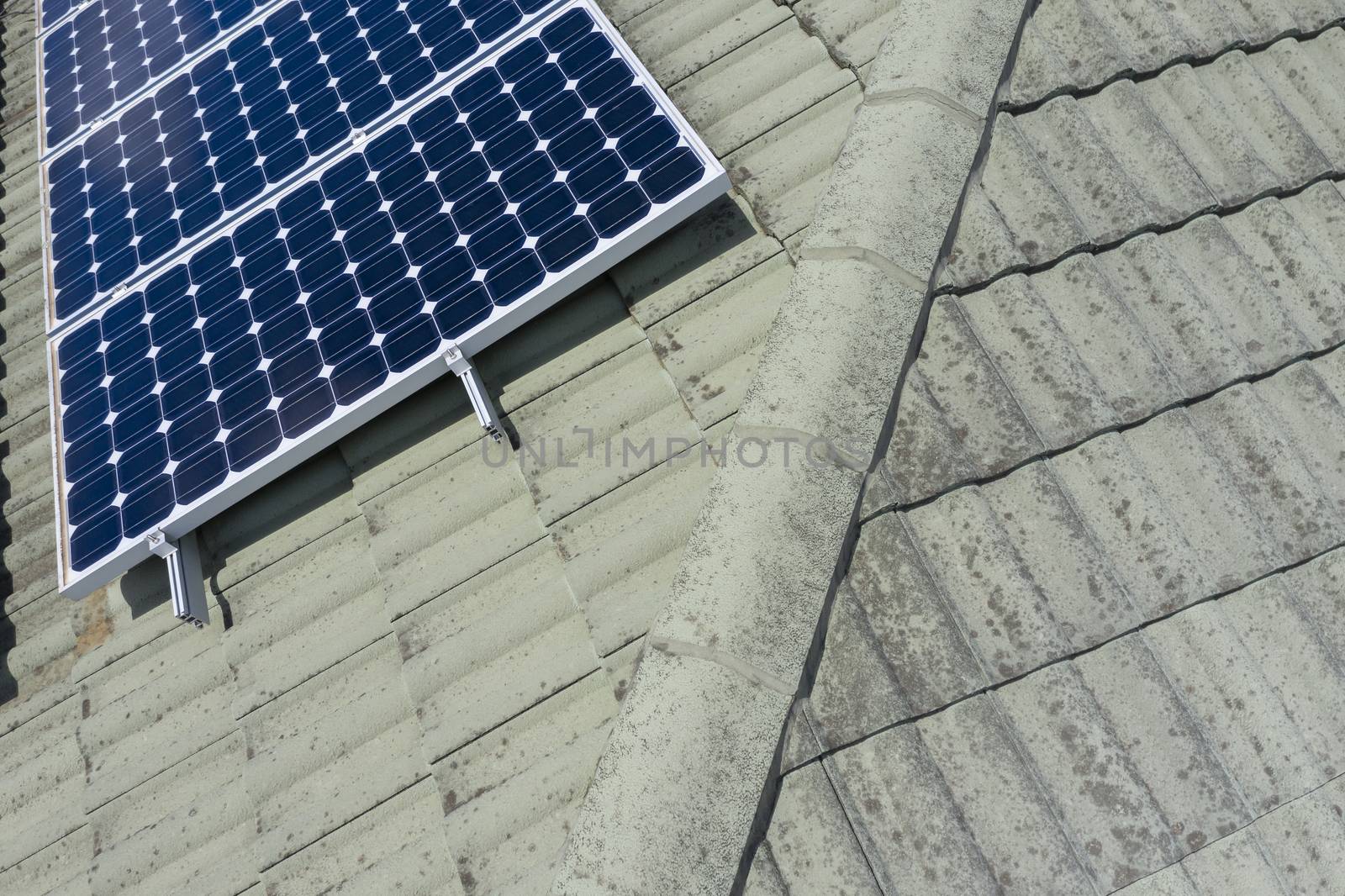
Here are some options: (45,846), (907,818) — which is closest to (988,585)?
(907,818)

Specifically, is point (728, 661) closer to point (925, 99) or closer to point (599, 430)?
point (599, 430)

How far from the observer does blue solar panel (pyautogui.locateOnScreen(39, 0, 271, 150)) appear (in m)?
7.99

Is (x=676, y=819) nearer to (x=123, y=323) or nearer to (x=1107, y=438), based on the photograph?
(x=1107, y=438)

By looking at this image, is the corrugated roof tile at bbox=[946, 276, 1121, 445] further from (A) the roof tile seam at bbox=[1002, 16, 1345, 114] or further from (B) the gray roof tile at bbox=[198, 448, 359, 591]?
(B) the gray roof tile at bbox=[198, 448, 359, 591]

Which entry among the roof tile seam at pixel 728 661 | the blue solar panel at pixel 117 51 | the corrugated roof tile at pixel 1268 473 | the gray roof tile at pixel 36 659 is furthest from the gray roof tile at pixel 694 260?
the blue solar panel at pixel 117 51

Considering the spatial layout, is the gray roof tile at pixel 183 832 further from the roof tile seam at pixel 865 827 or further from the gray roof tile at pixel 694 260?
the gray roof tile at pixel 694 260

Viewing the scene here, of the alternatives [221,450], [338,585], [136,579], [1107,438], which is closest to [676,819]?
[1107,438]

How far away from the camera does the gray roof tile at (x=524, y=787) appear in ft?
13.4

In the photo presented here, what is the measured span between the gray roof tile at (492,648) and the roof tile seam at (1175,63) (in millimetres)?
3382

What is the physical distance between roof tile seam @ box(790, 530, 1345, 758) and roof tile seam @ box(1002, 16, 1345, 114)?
7.78 feet

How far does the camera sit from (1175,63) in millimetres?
4465

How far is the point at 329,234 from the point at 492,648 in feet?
10.5

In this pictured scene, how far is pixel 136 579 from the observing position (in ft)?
19.4

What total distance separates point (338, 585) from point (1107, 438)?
4178 millimetres
